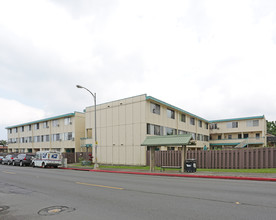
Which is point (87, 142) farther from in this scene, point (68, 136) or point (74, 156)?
point (68, 136)

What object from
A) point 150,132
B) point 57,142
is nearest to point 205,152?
point 150,132

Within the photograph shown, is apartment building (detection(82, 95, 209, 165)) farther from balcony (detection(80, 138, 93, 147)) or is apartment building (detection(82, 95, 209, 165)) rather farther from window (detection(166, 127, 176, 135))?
balcony (detection(80, 138, 93, 147))

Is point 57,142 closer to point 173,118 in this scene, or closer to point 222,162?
point 173,118

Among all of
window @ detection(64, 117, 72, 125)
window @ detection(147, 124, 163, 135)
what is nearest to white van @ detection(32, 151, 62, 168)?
window @ detection(147, 124, 163, 135)

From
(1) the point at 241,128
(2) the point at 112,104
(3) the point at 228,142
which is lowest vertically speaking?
(3) the point at 228,142

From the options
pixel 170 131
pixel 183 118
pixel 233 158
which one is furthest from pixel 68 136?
pixel 233 158

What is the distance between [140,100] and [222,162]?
11497 mm

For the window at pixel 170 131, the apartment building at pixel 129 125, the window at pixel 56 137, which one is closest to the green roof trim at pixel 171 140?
the apartment building at pixel 129 125

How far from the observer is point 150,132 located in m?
27.2

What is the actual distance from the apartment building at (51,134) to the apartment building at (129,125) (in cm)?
812

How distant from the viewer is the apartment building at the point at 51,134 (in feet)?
135

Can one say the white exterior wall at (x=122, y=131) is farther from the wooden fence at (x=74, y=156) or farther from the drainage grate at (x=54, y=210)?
the drainage grate at (x=54, y=210)

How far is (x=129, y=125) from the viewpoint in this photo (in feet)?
90.7

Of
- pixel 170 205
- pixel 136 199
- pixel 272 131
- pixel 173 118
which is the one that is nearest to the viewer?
pixel 170 205
